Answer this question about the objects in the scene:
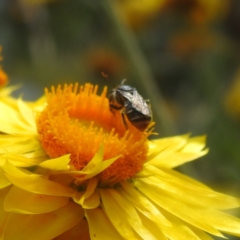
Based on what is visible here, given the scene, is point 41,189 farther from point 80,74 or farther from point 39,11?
point 39,11

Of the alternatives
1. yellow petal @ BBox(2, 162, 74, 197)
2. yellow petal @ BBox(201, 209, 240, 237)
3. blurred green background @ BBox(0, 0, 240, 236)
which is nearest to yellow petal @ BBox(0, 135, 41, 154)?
yellow petal @ BBox(2, 162, 74, 197)

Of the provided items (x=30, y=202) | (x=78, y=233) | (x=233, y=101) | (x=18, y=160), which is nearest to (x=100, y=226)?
(x=78, y=233)

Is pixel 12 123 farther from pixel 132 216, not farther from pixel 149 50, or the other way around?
pixel 149 50

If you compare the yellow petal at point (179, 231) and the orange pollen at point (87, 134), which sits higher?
the orange pollen at point (87, 134)

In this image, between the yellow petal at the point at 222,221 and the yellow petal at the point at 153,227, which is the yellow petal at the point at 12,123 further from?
the yellow petal at the point at 222,221

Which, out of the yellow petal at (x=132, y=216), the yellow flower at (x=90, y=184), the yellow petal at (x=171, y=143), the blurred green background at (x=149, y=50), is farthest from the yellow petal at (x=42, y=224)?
the blurred green background at (x=149, y=50)

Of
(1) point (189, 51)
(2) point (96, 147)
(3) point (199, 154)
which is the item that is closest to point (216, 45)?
(1) point (189, 51)

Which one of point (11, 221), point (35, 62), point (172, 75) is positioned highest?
point (11, 221)
